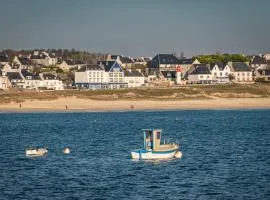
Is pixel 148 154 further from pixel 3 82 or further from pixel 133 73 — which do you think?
pixel 133 73

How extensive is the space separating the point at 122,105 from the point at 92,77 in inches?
1911

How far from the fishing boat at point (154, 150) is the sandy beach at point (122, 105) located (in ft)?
252

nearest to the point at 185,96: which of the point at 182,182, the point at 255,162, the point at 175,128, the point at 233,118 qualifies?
the point at 233,118

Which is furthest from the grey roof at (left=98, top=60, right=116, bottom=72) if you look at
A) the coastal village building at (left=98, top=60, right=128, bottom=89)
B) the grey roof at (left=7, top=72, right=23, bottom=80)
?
the grey roof at (left=7, top=72, right=23, bottom=80)

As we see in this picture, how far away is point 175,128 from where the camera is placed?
307ft

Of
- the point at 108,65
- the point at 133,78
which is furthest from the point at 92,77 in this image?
the point at 133,78

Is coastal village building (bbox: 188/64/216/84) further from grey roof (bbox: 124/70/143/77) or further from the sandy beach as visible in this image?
the sandy beach

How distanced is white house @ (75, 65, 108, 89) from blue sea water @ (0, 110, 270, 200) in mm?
87035

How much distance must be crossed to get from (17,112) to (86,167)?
8134 centimetres

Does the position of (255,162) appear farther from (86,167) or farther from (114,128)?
(114,128)

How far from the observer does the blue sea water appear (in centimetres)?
4225

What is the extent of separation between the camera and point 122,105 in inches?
5541

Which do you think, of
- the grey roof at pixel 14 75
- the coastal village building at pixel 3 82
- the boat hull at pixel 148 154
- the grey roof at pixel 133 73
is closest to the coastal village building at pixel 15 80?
the grey roof at pixel 14 75

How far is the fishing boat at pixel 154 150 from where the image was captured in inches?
2210
